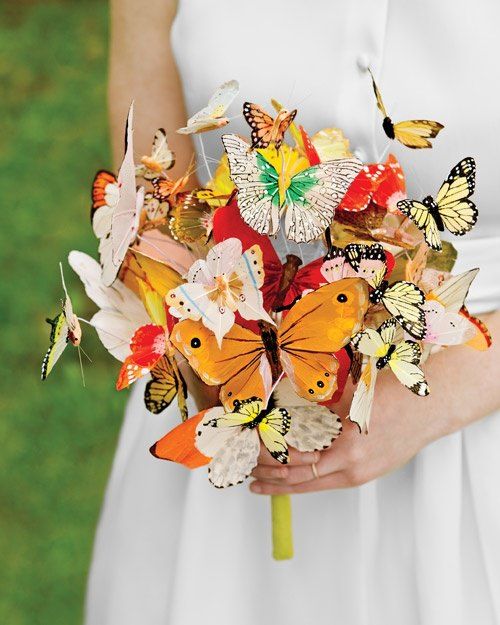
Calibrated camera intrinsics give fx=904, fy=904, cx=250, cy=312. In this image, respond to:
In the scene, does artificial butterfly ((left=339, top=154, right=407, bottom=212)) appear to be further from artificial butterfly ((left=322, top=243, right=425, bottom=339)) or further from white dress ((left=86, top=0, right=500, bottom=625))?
white dress ((left=86, top=0, right=500, bottom=625))

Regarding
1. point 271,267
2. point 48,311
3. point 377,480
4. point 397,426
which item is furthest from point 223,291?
point 48,311

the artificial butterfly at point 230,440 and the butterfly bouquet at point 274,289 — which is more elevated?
the butterfly bouquet at point 274,289

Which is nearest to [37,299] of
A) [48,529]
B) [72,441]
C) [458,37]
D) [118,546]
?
[72,441]

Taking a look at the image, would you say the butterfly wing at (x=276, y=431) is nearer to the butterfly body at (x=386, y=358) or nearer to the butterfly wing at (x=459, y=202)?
the butterfly body at (x=386, y=358)

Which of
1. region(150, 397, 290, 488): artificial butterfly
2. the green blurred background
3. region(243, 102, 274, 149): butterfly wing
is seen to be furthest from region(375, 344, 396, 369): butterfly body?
the green blurred background

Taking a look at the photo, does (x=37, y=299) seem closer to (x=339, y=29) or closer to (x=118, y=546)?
(x=118, y=546)

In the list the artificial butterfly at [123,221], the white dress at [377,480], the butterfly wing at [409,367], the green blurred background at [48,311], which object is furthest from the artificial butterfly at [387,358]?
the green blurred background at [48,311]

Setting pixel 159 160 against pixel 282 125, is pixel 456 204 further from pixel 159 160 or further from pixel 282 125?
pixel 159 160
